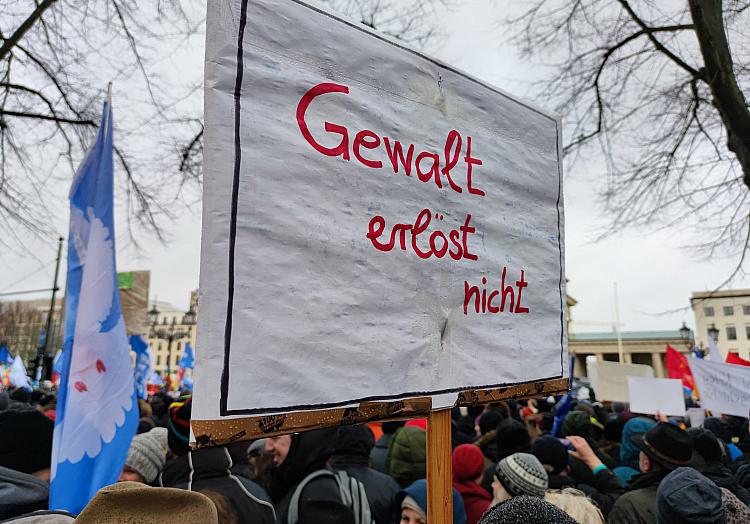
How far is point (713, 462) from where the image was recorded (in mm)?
3580

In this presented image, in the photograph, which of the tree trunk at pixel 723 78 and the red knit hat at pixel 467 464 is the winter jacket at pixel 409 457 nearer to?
the red knit hat at pixel 467 464

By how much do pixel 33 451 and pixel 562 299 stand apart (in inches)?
107

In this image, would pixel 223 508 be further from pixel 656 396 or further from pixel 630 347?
pixel 630 347

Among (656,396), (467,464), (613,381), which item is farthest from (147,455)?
(613,381)

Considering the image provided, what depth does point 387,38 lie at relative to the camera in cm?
182

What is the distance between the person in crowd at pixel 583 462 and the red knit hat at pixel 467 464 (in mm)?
523

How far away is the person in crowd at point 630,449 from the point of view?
4113 millimetres

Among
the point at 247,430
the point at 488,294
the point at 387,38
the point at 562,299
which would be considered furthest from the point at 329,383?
the point at 562,299

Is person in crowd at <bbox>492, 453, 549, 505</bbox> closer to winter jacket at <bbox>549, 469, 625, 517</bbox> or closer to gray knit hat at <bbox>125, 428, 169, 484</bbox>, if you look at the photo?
winter jacket at <bbox>549, 469, 625, 517</bbox>

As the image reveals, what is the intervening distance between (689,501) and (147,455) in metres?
2.89

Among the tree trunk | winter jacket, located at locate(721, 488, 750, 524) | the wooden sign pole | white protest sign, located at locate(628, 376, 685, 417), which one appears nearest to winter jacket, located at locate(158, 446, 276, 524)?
the wooden sign pole

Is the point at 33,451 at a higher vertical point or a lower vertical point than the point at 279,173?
lower

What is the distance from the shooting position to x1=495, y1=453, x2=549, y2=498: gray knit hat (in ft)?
8.94

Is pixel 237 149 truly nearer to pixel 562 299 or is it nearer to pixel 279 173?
pixel 279 173
